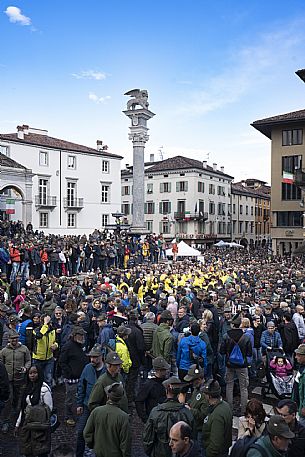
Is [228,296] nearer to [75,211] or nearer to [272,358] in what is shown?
[272,358]

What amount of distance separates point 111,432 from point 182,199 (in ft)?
190

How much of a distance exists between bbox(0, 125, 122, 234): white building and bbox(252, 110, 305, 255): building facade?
17.0 metres

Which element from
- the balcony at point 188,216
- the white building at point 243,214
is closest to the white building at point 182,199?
the balcony at point 188,216

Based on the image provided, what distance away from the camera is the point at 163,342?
8164 millimetres

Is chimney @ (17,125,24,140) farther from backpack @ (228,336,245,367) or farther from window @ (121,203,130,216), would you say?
backpack @ (228,336,245,367)

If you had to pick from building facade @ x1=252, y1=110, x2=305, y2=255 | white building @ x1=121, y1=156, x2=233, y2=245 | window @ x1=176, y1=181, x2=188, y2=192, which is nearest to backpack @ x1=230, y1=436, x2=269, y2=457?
building facade @ x1=252, y1=110, x2=305, y2=255

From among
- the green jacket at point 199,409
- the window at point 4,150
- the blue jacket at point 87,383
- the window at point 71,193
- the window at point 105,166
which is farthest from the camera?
the window at point 105,166

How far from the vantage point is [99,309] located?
34.0 ft

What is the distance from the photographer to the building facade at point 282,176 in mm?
43656

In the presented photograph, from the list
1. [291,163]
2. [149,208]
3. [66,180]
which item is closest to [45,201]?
[66,180]

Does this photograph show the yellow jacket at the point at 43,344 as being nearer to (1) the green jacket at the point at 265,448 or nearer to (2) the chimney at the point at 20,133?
(1) the green jacket at the point at 265,448

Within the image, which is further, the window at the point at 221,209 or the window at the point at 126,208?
the window at the point at 221,209

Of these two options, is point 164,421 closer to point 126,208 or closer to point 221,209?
point 126,208

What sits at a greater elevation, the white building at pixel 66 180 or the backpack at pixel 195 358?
the white building at pixel 66 180
